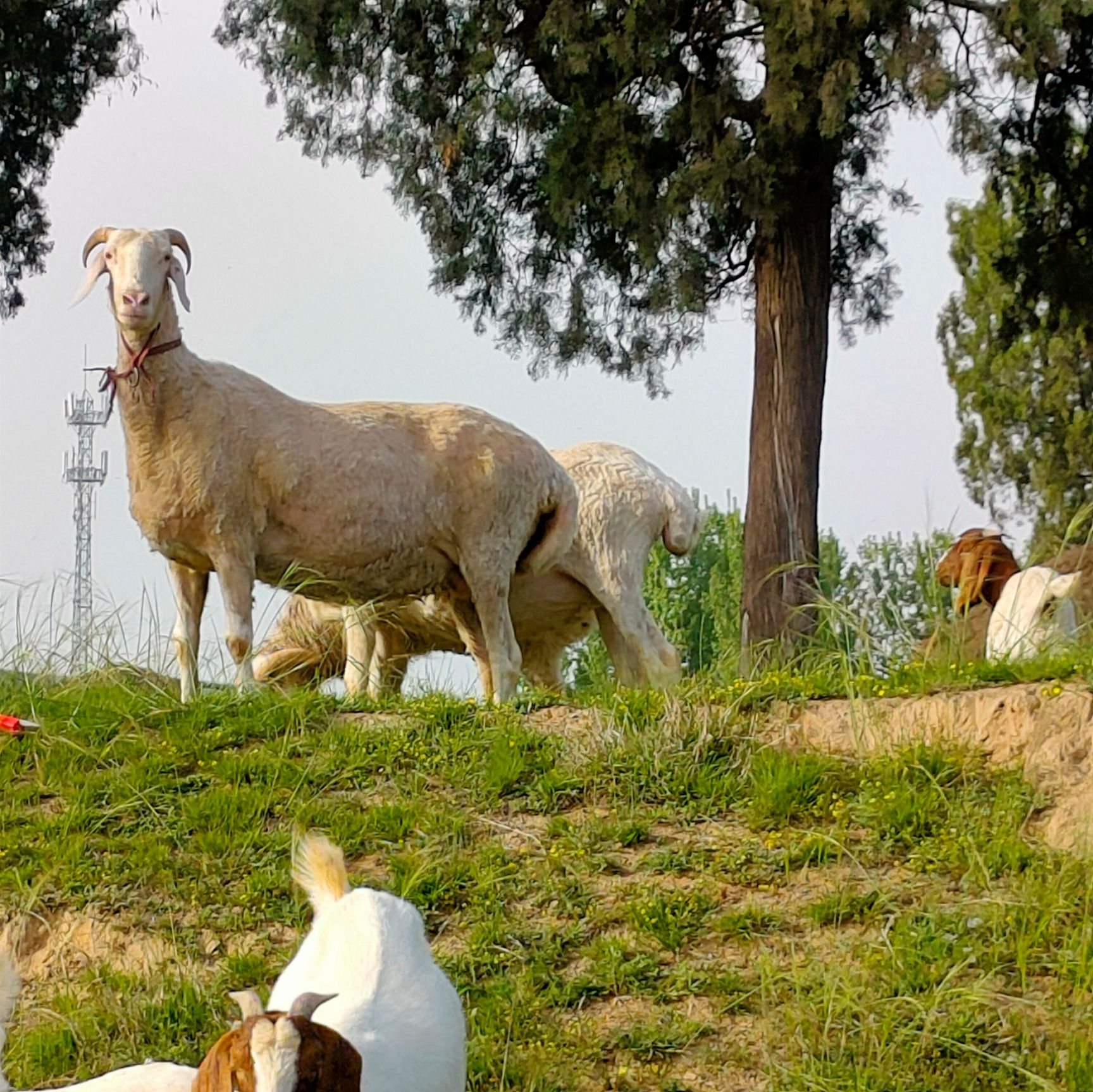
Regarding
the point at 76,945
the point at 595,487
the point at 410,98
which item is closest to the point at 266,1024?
the point at 76,945

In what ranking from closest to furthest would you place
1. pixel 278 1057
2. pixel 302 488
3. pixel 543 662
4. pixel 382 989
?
pixel 278 1057, pixel 382 989, pixel 302 488, pixel 543 662

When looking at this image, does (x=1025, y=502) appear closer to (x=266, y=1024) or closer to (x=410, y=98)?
(x=410, y=98)

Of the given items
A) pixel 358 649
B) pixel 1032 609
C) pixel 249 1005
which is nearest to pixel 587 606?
pixel 358 649

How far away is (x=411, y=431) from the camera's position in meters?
10.2

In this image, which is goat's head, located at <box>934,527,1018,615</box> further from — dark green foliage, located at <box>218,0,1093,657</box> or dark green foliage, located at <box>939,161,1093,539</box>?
dark green foliage, located at <box>939,161,1093,539</box>

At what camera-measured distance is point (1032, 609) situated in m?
8.94

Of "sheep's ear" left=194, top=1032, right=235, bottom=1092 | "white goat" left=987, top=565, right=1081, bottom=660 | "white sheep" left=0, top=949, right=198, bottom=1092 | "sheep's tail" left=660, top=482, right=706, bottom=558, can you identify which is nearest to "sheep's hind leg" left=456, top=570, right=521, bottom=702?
"sheep's tail" left=660, top=482, right=706, bottom=558

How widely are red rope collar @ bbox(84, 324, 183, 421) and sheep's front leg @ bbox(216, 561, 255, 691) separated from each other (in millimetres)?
1024

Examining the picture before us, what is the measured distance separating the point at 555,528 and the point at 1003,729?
13.5 ft

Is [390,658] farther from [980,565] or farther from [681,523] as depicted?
[980,565]

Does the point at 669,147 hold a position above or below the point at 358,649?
above

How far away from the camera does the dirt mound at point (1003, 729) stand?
6676mm

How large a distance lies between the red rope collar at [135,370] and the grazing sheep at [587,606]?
297 cm

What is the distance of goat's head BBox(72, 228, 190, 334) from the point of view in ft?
29.4
